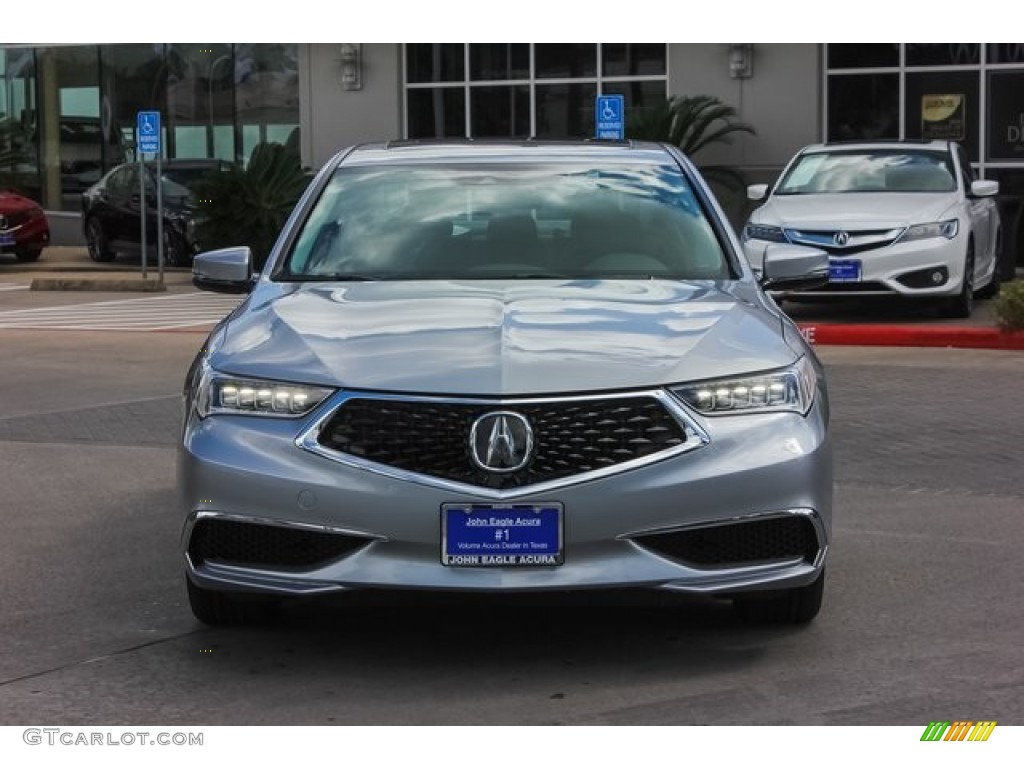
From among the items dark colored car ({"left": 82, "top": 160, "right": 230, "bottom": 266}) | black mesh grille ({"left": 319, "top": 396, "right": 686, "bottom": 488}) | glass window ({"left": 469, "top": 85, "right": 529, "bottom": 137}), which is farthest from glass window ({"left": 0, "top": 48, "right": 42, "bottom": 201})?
black mesh grille ({"left": 319, "top": 396, "right": 686, "bottom": 488})

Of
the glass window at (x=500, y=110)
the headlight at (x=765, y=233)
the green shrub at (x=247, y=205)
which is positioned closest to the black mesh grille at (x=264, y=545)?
the headlight at (x=765, y=233)

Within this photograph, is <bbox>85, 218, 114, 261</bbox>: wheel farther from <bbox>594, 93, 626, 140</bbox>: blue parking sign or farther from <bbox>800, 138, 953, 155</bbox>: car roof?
<bbox>800, 138, 953, 155</bbox>: car roof

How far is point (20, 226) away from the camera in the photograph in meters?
28.8

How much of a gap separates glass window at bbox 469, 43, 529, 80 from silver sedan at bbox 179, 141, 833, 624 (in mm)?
22412

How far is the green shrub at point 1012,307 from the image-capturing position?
593 inches

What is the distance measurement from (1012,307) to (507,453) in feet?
34.1

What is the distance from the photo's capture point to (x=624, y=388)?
18.3 ft

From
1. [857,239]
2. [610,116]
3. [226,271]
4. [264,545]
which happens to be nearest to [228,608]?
[264,545]

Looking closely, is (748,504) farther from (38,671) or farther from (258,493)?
(38,671)

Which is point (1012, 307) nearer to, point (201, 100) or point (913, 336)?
point (913, 336)

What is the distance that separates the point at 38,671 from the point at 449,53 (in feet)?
77.9

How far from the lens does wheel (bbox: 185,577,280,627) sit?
6.17 m

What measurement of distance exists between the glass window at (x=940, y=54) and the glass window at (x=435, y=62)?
6814 mm

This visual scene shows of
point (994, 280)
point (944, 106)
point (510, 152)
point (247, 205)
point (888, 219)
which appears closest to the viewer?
point (510, 152)
